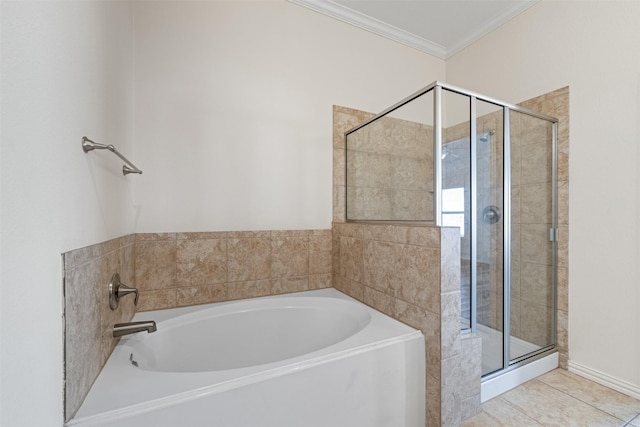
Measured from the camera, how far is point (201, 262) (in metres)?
1.63

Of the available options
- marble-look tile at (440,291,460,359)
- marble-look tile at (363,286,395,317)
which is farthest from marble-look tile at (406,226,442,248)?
marble-look tile at (363,286,395,317)

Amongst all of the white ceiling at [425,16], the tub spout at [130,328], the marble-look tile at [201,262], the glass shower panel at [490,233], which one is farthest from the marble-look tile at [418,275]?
the white ceiling at [425,16]

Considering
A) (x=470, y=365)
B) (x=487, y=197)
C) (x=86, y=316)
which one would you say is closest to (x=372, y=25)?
(x=487, y=197)

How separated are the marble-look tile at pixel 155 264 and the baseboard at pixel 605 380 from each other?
2.51 metres

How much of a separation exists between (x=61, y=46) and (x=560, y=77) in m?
2.51

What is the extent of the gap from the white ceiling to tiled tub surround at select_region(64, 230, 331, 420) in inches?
69.0

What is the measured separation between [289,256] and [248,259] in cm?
29

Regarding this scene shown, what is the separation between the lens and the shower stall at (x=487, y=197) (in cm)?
134

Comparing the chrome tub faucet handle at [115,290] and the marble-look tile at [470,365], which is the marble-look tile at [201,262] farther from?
the marble-look tile at [470,365]

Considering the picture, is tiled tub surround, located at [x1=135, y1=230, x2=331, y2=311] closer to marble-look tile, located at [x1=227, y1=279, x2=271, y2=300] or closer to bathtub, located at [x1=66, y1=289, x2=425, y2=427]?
marble-look tile, located at [x1=227, y1=279, x2=271, y2=300]

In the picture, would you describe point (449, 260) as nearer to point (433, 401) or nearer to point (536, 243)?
point (433, 401)

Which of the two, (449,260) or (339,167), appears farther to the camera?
(339,167)

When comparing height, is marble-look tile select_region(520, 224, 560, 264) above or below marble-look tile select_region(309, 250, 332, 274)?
above

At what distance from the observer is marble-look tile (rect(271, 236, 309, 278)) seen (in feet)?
5.95
